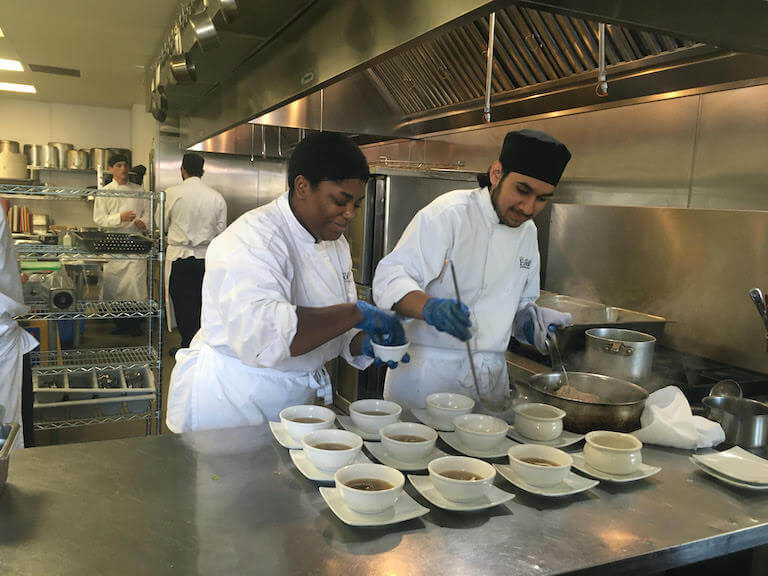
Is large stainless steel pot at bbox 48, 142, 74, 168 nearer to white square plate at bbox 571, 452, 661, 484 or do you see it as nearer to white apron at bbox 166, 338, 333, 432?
white apron at bbox 166, 338, 333, 432

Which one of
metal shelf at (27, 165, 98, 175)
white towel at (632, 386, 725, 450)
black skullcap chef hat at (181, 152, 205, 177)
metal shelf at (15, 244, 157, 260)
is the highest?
A: metal shelf at (27, 165, 98, 175)

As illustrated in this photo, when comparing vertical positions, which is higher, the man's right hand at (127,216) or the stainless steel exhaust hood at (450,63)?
the stainless steel exhaust hood at (450,63)

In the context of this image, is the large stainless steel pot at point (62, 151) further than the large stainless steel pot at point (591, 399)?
Yes

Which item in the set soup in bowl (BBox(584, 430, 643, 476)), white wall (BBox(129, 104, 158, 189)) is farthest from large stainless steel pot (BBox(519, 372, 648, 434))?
white wall (BBox(129, 104, 158, 189))

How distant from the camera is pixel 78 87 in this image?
843 cm

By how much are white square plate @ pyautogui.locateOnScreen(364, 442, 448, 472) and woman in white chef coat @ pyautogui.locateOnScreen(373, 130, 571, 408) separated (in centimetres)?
73

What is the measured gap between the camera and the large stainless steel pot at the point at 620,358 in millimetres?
2186

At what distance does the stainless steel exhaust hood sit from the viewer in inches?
53.3

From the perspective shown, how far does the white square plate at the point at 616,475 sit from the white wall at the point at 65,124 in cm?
1066

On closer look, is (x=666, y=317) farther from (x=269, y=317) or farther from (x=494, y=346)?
(x=269, y=317)

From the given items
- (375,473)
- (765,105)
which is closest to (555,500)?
(375,473)

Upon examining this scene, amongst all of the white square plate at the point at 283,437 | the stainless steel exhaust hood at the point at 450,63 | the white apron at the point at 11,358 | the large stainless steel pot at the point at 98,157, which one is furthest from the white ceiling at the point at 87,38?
the white square plate at the point at 283,437

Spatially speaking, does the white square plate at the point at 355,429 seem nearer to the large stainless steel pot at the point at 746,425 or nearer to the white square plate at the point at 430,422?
the white square plate at the point at 430,422

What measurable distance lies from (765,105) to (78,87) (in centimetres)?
866
